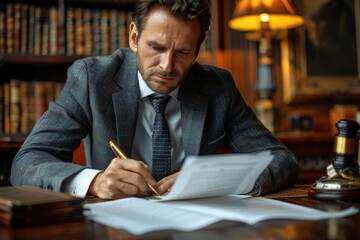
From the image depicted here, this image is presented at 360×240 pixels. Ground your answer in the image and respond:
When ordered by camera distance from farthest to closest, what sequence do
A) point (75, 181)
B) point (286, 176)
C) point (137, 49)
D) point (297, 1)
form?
point (297, 1), point (137, 49), point (286, 176), point (75, 181)

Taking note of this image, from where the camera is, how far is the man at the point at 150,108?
1.74m

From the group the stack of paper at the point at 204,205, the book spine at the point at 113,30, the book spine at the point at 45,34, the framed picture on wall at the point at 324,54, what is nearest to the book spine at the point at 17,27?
the book spine at the point at 45,34

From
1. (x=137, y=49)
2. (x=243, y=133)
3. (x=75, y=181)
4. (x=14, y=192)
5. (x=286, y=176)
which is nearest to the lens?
(x=14, y=192)

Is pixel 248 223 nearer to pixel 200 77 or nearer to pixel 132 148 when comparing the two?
pixel 132 148

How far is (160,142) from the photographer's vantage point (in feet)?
6.25

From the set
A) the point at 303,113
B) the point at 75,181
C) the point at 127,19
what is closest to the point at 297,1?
the point at 303,113

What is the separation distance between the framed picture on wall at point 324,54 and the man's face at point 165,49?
180 centimetres

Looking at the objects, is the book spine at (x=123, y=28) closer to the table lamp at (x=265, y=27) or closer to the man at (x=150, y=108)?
the table lamp at (x=265, y=27)

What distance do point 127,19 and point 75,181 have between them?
6.11ft

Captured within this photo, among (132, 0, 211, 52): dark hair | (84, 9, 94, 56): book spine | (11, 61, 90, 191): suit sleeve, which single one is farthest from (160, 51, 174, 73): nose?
(84, 9, 94, 56): book spine

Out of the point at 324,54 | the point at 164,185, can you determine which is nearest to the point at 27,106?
the point at 164,185

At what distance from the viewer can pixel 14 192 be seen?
1.18m

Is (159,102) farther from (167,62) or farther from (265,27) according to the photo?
(265,27)

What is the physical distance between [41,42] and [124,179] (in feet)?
6.27
